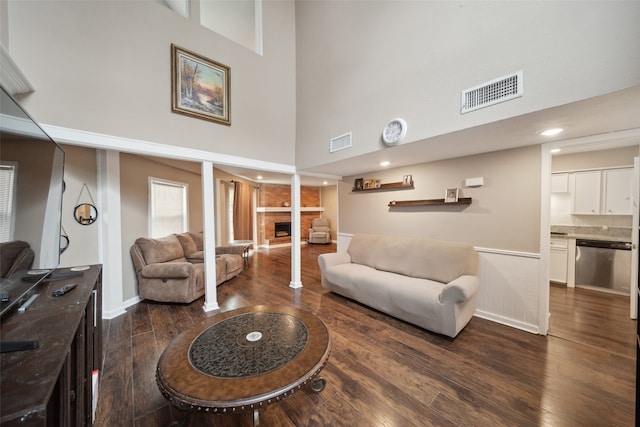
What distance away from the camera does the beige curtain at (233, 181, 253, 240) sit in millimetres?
6113

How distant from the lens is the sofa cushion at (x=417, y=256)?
261 centimetres

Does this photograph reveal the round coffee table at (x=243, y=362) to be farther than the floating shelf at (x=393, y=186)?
No

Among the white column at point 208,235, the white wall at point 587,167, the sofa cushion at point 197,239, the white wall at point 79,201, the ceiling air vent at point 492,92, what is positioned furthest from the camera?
the sofa cushion at point 197,239

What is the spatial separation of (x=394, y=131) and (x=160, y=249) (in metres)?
3.75

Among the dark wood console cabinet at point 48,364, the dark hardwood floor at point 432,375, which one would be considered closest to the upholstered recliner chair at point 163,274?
the dark hardwood floor at point 432,375

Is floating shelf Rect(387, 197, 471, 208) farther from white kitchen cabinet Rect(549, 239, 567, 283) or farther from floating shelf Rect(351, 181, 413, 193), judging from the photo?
white kitchen cabinet Rect(549, 239, 567, 283)

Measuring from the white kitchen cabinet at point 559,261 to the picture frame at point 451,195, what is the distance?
235 centimetres

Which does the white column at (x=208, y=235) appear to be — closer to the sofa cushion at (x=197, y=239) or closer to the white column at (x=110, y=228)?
the white column at (x=110, y=228)

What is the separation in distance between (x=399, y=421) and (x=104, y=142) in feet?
11.3

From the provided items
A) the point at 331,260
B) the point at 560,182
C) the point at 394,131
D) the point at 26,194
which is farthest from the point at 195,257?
the point at 560,182

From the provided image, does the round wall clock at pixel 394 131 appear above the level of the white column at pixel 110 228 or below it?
above

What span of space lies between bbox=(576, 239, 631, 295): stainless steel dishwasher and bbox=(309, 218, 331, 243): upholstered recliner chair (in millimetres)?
6054

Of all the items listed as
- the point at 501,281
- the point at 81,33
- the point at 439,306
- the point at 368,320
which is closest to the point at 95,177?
the point at 81,33

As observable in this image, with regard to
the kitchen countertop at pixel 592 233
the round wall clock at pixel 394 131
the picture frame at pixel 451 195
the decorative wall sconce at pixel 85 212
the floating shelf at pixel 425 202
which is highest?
the round wall clock at pixel 394 131
